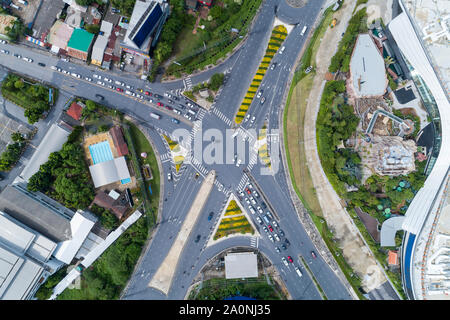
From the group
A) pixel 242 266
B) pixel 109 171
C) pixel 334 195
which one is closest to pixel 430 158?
pixel 334 195

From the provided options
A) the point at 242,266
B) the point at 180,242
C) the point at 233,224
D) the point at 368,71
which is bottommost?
the point at 242,266

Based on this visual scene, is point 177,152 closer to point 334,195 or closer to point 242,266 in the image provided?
point 242,266

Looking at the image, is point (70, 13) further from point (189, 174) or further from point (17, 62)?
point (189, 174)

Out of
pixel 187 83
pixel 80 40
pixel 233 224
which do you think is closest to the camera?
pixel 233 224

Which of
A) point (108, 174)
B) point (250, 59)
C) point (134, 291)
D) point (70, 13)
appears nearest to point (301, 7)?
point (250, 59)

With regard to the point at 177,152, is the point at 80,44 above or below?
above

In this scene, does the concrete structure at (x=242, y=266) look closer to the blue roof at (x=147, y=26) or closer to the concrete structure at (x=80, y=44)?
the blue roof at (x=147, y=26)

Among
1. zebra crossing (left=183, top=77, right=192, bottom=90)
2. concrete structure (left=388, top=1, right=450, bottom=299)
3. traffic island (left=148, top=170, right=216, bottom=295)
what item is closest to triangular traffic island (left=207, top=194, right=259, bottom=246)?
traffic island (left=148, top=170, right=216, bottom=295)
